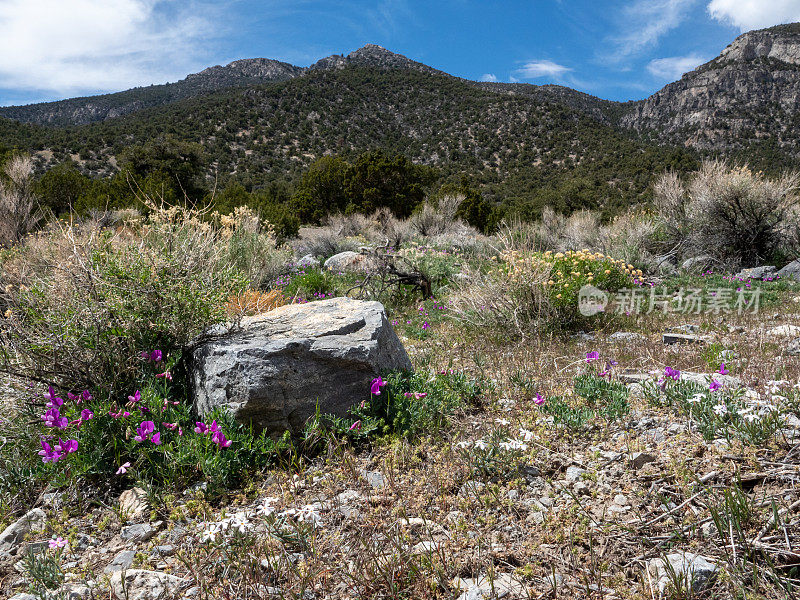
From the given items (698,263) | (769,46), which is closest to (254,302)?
(698,263)

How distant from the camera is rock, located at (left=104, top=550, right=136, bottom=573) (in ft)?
6.03

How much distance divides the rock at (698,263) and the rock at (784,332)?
19.4 feet

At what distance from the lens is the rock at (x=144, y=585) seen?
1.67 metres

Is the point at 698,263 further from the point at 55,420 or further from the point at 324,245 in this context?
the point at 55,420

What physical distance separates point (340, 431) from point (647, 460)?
5.50 feet

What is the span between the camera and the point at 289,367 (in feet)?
8.91

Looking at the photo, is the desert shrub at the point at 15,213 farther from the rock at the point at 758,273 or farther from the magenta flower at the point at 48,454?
the rock at the point at 758,273

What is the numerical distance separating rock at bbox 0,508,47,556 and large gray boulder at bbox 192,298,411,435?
87cm

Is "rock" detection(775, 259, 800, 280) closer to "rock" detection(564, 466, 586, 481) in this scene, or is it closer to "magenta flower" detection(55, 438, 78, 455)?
"rock" detection(564, 466, 586, 481)

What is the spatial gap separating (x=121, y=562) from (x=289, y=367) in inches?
47.3

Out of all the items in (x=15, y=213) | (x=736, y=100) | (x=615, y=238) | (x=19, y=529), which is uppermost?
(x=736, y=100)

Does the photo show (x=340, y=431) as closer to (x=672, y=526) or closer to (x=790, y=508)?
(x=672, y=526)

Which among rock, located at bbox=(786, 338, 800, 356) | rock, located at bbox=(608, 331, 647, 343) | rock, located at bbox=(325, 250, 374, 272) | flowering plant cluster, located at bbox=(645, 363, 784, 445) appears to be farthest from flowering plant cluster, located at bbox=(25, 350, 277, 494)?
rock, located at bbox=(325, 250, 374, 272)

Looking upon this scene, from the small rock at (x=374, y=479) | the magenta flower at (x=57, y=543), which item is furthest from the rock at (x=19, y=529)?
the small rock at (x=374, y=479)
